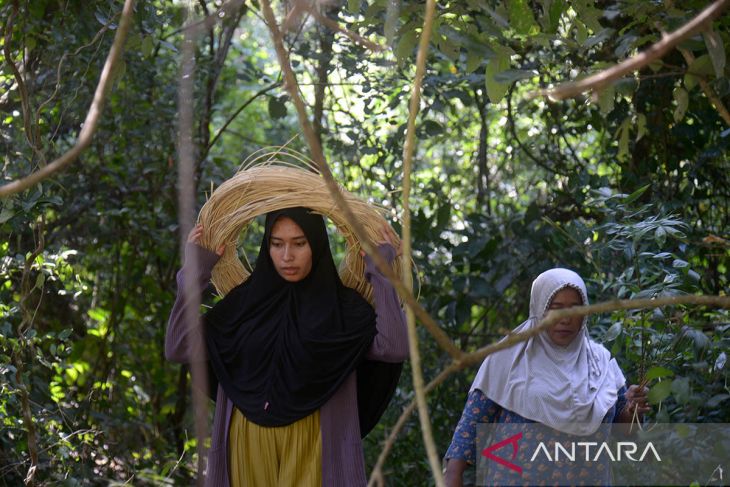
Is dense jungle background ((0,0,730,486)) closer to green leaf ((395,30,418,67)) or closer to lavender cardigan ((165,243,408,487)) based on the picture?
green leaf ((395,30,418,67))

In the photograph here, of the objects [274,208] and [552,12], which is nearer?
[552,12]

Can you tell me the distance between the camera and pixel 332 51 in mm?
5250

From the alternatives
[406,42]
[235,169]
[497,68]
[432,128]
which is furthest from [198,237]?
[235,169]

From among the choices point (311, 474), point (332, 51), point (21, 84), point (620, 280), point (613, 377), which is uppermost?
point (332, 51)

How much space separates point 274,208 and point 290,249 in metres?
0.15

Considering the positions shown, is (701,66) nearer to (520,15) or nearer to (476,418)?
(520,15)

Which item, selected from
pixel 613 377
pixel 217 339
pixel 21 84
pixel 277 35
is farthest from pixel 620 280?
pixel 21 84

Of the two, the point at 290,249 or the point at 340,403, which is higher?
the point at 290,249

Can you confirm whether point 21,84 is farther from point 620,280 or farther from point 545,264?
point 545,264

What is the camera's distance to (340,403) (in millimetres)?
3234

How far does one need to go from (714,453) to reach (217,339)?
176 centimetres

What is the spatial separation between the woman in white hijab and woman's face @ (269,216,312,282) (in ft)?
2.36

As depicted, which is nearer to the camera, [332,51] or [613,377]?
[613,377]

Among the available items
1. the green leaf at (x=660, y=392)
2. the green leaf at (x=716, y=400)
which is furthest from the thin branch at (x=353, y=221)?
the green leaf at (x=716, y=400)
